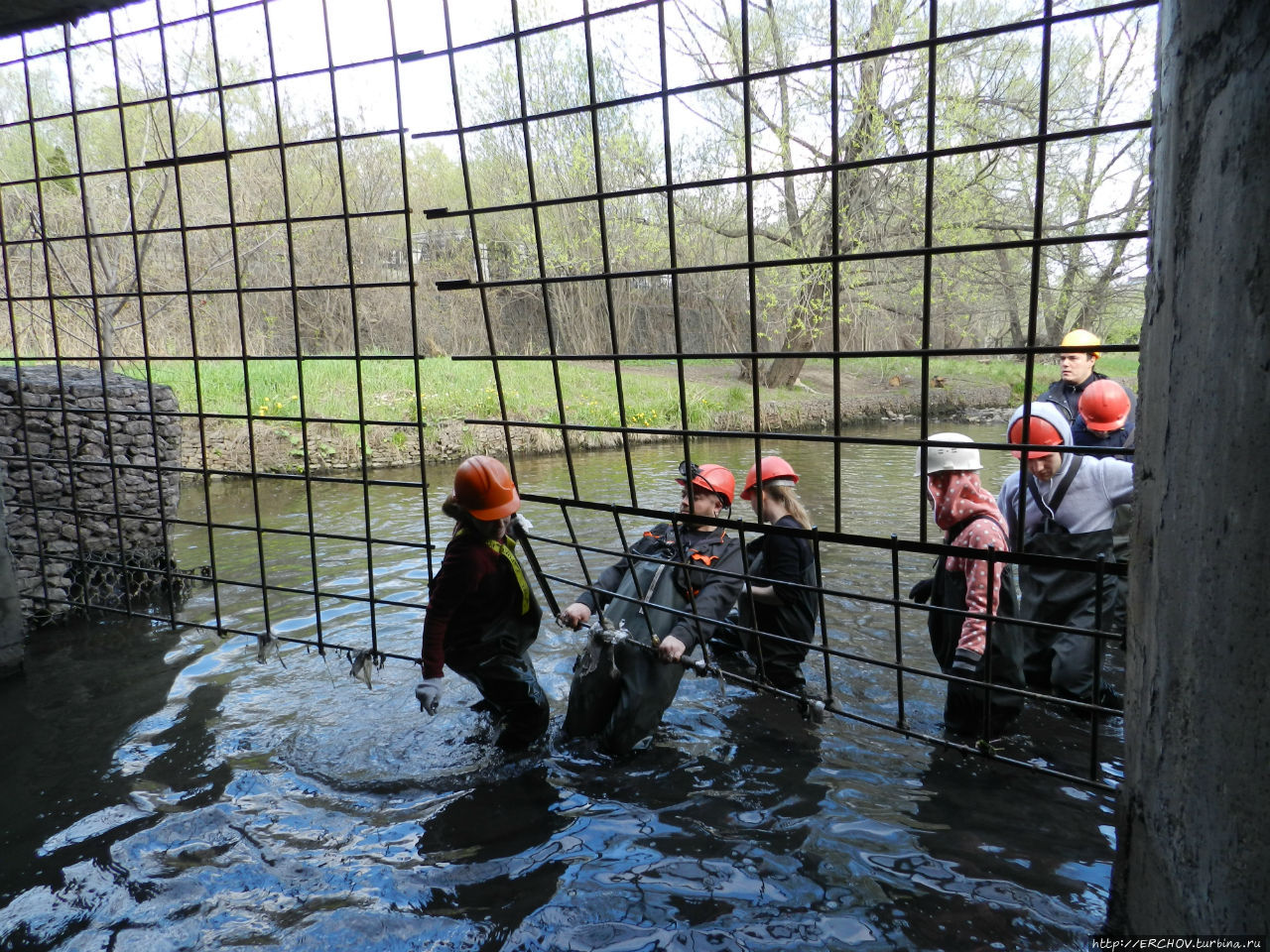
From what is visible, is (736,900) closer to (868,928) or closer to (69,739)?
(868,928)

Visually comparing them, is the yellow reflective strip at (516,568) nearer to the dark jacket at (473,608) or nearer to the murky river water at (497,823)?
the dark jacket at (473,608)

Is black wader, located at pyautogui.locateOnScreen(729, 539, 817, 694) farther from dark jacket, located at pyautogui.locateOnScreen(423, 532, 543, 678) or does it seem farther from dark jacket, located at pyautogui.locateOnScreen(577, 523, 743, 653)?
dark jacket, located at pyautogui.locateOnScreen(423, 532, 543, 678)

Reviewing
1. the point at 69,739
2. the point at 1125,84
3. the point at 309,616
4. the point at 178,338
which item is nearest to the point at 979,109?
the point at 1125,84

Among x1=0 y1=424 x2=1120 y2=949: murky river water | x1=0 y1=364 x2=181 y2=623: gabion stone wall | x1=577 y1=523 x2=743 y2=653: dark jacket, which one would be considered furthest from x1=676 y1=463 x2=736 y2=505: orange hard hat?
x1=0 y1=364 x2=181 y2=623: gabion stone wall

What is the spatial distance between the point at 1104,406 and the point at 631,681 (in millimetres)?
2883

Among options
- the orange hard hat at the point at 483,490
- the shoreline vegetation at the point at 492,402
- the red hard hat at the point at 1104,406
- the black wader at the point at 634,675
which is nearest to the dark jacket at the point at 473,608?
the orange hard hat at the point at 483,490

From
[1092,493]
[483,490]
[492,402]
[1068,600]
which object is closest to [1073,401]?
[1092,493]

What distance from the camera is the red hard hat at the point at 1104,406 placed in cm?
423

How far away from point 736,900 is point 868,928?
41 cm

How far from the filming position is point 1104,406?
13.9ft

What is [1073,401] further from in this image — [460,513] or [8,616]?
[8,616]

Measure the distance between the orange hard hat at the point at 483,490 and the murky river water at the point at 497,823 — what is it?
114 cm

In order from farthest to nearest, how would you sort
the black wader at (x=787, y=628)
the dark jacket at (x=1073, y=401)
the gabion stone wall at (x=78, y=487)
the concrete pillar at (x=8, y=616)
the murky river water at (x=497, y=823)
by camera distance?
the gabion stone wall at (x=78, y=487)
the dark jacket at (x=1073, y=401)
the concrete pillar at (x=8, y=616)
the black wader at (x=787, y=628)
the murky river water at (x=497, y=823)

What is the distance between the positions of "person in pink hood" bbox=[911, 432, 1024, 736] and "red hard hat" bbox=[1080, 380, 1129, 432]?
3.91ft
